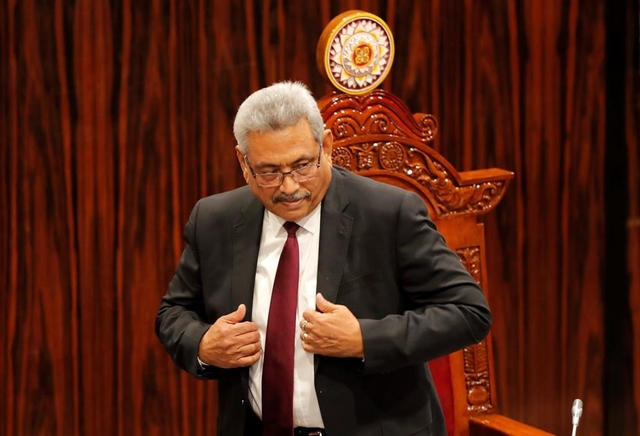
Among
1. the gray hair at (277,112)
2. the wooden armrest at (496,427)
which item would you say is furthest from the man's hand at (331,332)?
the wooden armrest at (496,427)

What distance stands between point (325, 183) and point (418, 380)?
1.44 feet

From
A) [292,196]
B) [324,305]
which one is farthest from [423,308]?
[292,196]

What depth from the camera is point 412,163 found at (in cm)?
250

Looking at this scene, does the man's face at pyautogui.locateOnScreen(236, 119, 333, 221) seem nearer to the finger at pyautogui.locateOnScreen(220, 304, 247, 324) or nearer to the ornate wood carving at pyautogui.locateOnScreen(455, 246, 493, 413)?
the finger at pyautogui.locateOnScreen(220, 304, 247, 324)

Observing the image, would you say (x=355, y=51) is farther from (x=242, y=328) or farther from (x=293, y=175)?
(x=242, y=328)

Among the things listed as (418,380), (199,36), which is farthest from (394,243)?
(199,36)

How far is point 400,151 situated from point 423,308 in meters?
0.67

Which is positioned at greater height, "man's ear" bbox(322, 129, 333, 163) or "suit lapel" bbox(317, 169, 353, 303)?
"man's ear" bbox(322, 129, 333, 163)

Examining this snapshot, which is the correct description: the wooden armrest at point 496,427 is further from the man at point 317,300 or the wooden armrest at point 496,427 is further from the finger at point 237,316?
the finger at point 237,316

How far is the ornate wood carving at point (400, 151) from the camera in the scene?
2.42 metres

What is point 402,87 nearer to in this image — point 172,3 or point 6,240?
point 172,3

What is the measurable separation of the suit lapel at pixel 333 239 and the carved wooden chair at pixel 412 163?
0.46m

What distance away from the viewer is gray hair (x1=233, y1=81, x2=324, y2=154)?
5.96 feet

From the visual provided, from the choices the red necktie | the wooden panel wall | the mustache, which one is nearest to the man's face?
the mustache
